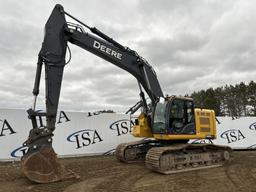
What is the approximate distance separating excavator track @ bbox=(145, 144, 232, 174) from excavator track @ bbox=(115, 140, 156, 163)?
1.75 m

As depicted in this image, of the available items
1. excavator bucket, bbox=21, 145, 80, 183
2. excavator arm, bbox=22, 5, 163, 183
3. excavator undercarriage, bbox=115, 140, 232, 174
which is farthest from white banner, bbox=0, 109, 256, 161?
excavator bucket, bbox=21, 145, 80, 183

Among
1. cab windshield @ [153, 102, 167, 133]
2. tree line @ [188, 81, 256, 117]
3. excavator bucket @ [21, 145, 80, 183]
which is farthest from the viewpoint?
tree line @ [188, 81, 256, 117]

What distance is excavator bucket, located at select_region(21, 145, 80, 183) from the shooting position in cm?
727

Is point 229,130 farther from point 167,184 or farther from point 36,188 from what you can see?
point 36,188

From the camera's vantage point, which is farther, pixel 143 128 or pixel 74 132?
pixel 74 132

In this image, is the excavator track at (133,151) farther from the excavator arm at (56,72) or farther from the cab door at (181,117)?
the cab door at (181,117)

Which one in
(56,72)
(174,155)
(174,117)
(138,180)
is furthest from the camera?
(174,117)

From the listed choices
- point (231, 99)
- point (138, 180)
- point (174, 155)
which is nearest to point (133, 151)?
point (174, 155)

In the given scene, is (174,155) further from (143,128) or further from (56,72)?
(56,72)

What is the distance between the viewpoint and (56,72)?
28.1 ft

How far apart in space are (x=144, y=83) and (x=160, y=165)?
3.20 m

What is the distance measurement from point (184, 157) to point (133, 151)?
2493mm

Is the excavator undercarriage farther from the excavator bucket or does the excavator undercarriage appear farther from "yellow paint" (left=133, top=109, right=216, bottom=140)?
the excavator bucket

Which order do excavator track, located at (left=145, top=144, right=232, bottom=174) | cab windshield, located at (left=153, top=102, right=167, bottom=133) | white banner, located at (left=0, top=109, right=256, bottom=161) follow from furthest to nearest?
white banner, located at (left=0, top=109, right=256, bottom=161), cab windshield, located at (left=153, top=102, right=167, bottom=133), excavator track, located at (left=145, top=144, right=232, bottom=174)
